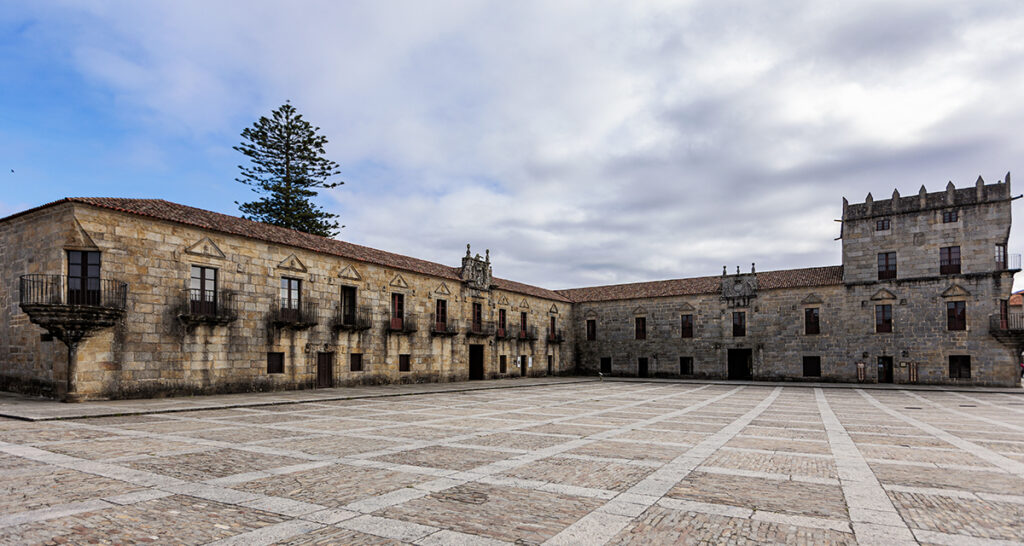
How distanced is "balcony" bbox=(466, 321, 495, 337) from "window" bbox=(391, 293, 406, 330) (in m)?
5.58

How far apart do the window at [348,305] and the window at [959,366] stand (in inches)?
1268

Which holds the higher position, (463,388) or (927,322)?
(927,322)

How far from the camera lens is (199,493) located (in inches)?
251

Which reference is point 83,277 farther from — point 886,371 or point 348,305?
point 886,371

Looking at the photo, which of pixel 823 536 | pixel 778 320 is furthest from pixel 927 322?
pixel 823 536

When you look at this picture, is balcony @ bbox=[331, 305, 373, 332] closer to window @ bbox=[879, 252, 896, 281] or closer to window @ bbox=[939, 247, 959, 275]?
window @ bbox=[879, 252, 896, 281]

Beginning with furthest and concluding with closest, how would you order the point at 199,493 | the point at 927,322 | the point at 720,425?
the point at 927,322, the point at 720,425, the point at 199,493

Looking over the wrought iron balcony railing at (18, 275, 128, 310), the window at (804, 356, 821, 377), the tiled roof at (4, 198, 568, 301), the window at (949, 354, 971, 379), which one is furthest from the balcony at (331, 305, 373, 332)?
the window at (949, 354, 971, 379)

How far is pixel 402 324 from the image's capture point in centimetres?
2841

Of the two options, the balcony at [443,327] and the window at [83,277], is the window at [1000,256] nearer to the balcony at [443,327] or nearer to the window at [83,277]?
the balcony at [443,327]

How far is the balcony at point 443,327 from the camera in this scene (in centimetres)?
3038

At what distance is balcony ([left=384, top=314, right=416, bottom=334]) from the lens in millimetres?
27500

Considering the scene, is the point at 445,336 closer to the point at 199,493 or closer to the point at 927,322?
the point at 199,493

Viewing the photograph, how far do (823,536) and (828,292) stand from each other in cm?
3374
